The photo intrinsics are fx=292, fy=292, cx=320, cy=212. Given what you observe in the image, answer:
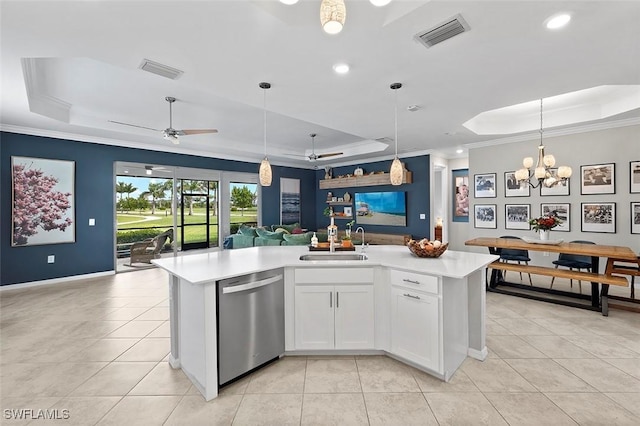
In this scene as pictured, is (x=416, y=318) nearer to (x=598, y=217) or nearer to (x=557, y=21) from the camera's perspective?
(x=557, y=21)

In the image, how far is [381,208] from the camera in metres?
7.95

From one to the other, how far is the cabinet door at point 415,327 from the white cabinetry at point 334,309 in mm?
223

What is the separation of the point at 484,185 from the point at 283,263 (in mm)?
5279

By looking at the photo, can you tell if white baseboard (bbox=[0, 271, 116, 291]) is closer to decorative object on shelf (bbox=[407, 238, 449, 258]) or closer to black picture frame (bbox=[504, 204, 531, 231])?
decorative object on shelf (bbox=[407, 238, 449, 258])

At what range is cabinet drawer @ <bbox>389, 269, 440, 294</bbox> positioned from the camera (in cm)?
229

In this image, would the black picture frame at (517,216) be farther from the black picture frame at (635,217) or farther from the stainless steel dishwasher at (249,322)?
the stainless steel dishwasher at (249,322)

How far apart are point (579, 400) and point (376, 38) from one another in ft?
9.93

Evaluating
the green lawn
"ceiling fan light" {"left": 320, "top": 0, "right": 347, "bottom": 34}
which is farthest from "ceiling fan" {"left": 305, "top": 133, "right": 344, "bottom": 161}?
"ceiling fan light" {"left": 320, "top": 0, "right": 347, "bottom": 34}

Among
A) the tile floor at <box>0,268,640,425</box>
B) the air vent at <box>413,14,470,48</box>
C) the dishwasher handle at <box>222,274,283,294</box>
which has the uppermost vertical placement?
the air vent at <box>413,14,470,48</box>

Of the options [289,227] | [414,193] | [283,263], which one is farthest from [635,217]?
[289,227]

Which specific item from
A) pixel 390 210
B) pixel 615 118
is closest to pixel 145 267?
pixel 390 210

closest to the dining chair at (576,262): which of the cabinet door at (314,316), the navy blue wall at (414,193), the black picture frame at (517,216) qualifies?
the black picture frame at (517,216)

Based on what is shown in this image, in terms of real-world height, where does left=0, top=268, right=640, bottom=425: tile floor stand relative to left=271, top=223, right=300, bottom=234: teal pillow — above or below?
below

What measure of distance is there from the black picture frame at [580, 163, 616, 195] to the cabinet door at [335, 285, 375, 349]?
4.88m
